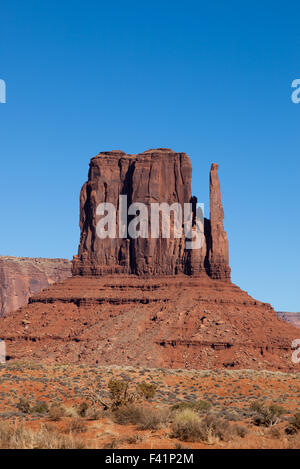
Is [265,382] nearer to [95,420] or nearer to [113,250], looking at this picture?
[95,420]

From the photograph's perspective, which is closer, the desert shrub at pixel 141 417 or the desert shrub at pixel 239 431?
the desert shrub at pixel 239 431

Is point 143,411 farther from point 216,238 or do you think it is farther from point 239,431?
point 216,238

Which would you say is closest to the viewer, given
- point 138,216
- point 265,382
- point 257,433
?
point 257,433

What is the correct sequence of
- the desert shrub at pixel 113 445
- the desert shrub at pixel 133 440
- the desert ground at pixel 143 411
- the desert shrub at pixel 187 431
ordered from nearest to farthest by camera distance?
the desert shrub at pixel 113 445 → the desert shrub at pixel 133 440 → the desert ground at pixel 143 411 → the desert shrub at pixel 187 431

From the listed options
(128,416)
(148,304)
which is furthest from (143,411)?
(148,304)

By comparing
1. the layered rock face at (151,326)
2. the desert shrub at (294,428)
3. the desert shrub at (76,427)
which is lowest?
the desert shrub at (294,428)

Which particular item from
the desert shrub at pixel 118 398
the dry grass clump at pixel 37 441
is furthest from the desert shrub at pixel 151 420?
the desert shrub at pixel 118 398

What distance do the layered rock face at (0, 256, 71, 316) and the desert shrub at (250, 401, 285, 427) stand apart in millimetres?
130574

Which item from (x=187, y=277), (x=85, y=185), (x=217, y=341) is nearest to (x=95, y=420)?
(x=217, y=341)

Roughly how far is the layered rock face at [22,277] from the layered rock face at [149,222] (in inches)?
2478

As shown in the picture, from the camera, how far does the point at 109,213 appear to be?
325 ft

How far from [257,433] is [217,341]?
53971mm

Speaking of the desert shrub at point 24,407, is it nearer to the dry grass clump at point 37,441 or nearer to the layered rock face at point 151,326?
the dry grass clump at point 37,441

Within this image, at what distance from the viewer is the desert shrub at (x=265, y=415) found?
24531 mm
